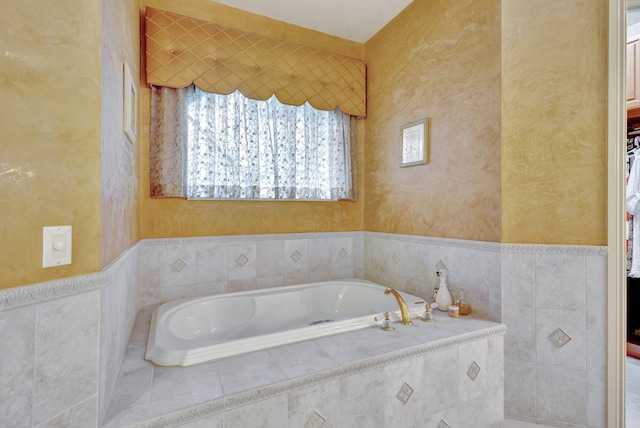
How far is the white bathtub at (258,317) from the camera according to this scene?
130 centimetres

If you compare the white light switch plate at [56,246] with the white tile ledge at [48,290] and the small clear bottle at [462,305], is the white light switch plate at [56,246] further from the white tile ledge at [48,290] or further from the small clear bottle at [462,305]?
the small clear bottle at [462,305]

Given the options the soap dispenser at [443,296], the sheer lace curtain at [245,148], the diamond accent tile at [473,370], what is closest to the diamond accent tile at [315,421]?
the diamond accent tile at [473,370]

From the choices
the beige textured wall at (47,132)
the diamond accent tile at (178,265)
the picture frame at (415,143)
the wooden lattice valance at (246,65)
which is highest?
the wooden lattice valance at (246,65)

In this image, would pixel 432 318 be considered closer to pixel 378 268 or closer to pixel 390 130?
pixel 378 268

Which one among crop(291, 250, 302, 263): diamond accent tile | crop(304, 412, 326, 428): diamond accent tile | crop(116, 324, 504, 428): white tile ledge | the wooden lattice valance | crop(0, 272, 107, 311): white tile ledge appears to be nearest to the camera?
crop(0, 272, 107, 311): white tile ledge

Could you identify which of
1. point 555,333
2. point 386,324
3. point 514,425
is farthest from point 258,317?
Answer: point 555,333

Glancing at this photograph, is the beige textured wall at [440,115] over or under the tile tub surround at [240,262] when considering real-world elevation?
over

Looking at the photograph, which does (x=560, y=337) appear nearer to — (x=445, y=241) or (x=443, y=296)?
(x=443, y=296)

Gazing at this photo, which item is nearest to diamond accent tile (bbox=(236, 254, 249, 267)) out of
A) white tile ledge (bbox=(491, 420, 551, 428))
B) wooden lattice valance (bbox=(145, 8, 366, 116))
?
wooden lattice valance (bbox=(145, 8, 366, 116))

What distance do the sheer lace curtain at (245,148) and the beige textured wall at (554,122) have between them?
134 centimetres

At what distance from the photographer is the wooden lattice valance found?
202cm

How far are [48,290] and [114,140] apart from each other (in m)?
0.61

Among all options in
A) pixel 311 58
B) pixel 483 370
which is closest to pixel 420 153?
pixel 311 58

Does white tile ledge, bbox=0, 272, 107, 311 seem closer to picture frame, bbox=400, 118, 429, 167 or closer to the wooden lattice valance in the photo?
the wooden lattice valance
